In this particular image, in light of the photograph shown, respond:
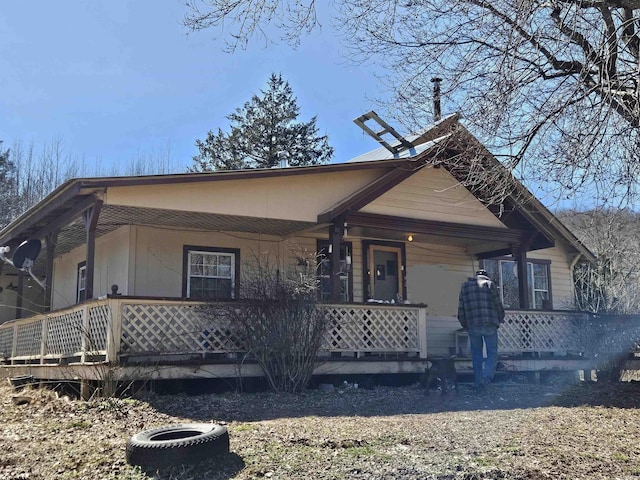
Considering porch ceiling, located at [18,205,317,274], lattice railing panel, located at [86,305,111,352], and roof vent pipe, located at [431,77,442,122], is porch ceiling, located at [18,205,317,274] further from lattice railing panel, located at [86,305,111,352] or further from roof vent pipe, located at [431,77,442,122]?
roof vent pipe, located at [431,77,442,122]

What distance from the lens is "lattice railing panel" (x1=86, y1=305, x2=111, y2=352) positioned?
379 inches

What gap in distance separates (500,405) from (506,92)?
4.40 metres

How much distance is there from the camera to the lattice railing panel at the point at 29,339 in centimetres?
1270

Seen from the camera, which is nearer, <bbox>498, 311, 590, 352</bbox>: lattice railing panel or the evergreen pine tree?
<bbox>498, 311, 590, 352</bbox>: lattice railing panel

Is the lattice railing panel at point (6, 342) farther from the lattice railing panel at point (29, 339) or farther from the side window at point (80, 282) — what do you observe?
the side window at point (80, 282)

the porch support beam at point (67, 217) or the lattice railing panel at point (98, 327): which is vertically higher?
the porch support beam at point (67, 217)

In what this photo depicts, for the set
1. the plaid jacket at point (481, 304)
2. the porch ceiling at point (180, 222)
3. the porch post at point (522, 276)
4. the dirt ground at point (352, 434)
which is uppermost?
the porch ceiling at point (180, 222)

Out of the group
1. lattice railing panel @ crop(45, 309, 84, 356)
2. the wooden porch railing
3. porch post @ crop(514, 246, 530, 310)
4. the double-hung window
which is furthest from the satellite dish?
the double-hung window

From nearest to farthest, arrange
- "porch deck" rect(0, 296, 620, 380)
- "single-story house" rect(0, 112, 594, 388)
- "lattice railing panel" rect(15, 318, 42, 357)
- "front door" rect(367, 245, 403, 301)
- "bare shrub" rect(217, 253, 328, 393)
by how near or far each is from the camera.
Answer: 1. "porch deck" rect(0, 296, 620, 380)
2. "bare shrub" rect(217, 253, 328, 393)
3. "single-story house" rect(0, 112, 594, 388)
4. "lattice railing panel" rect(15, 318, 42, 357)
5. "front door" rect(367, 245, 403, 301)

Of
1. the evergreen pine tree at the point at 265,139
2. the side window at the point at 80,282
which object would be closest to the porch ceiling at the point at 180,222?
the side window at the point at 80,282

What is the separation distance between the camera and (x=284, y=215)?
12344 millimetres

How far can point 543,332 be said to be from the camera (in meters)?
14.0

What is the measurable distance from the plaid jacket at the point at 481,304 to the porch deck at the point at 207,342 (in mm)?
1309

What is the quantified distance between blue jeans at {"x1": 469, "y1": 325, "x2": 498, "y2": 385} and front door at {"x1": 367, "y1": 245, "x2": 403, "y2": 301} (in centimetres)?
415
